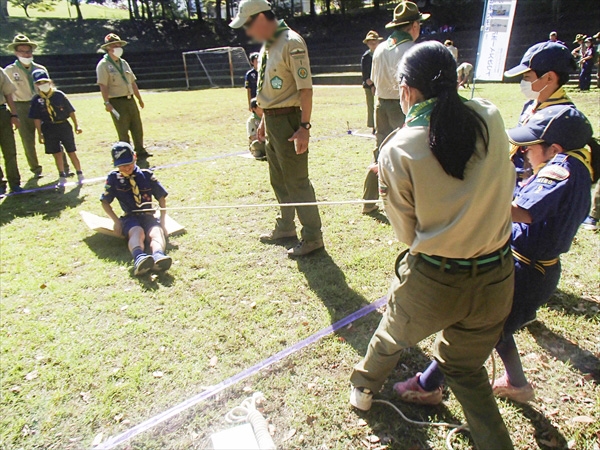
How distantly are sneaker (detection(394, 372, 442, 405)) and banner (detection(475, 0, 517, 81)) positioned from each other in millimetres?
6262

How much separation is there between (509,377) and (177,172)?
617cm

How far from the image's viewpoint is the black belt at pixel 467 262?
1.77 metres

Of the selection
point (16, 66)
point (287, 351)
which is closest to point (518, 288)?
point (287, 351)

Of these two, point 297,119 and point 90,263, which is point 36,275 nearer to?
point 90,263

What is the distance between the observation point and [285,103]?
3.83 meters

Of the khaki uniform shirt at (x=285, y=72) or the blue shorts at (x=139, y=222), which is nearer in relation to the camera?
the khaki uniform shirt at (x=285, y=72)

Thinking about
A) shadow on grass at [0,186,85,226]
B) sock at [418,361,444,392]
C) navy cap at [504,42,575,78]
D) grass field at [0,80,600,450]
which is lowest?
shadow on grass at [0,186,85,226]

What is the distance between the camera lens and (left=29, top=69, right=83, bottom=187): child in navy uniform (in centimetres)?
647

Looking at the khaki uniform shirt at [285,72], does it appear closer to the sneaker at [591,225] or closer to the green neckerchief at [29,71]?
the sneaker at [591,225]

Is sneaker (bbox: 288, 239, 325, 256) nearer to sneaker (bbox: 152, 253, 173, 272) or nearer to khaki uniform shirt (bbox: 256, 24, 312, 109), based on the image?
sneaker (bbox: 152, 253, 173, 272)

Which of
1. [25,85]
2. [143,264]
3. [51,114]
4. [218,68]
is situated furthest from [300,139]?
[218,68]

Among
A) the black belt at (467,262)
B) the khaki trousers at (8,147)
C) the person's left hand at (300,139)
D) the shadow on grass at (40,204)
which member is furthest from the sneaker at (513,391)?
the khaki trousers at (8,147)

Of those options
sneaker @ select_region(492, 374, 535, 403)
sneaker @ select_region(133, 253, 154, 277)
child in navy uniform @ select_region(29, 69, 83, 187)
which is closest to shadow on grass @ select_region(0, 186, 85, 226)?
child in navy uniform @ select_region(29, 69, 83, 187)

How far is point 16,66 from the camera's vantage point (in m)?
6.93
